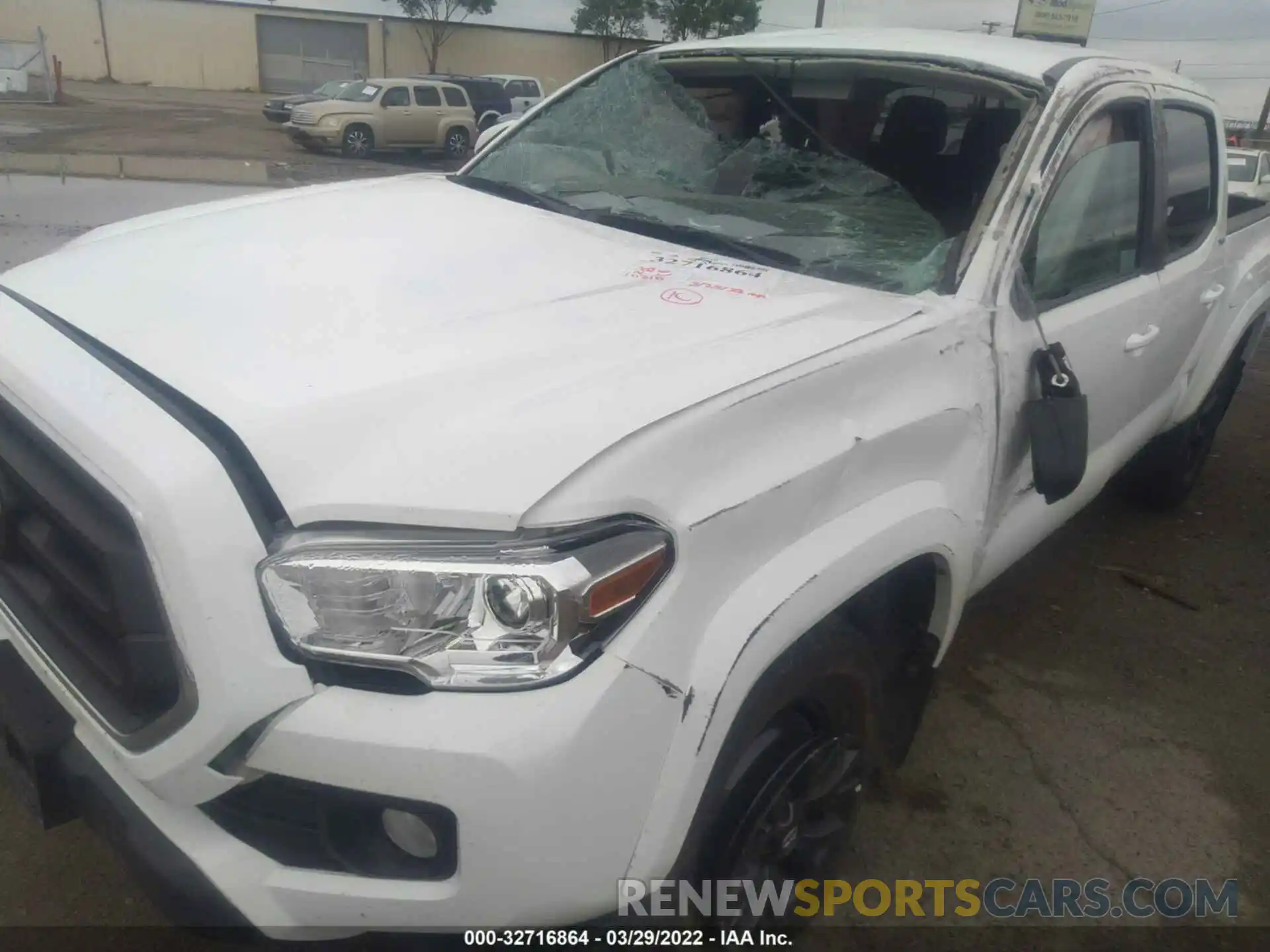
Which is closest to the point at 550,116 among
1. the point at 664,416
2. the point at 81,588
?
the point at 664,416

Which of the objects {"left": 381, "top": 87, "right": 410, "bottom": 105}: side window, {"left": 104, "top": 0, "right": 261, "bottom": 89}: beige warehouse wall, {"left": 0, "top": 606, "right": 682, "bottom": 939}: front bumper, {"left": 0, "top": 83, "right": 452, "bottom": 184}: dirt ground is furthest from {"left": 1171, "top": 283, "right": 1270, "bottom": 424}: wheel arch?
{"left": 104, "top": 0, "right": 261, "bottom": 89}: beige warehouse wall

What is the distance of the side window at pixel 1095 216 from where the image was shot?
2430 millimetres

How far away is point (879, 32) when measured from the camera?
10.0 ft

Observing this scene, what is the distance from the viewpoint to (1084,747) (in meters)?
2.99

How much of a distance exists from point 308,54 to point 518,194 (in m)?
46.0

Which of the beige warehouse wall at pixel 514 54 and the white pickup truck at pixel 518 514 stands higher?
the beige warehouse wall at pixel 514 54

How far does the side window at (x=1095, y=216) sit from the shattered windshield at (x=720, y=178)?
0.28 meters

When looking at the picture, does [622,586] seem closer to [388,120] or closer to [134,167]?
[134,167]

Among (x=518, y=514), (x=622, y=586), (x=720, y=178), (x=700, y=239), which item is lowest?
(x=622, y=586)

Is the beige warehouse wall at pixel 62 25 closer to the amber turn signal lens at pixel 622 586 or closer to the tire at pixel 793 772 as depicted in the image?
the tire at pixel 793 772

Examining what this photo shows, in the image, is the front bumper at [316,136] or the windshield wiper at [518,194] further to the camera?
the front bumper at [316,136]

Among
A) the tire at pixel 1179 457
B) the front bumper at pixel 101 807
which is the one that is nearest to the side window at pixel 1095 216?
the tire at pixel 1179 457

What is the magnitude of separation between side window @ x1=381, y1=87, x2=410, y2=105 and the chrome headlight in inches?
840

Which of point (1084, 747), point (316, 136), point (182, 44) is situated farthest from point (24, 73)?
point (1084, 747)
